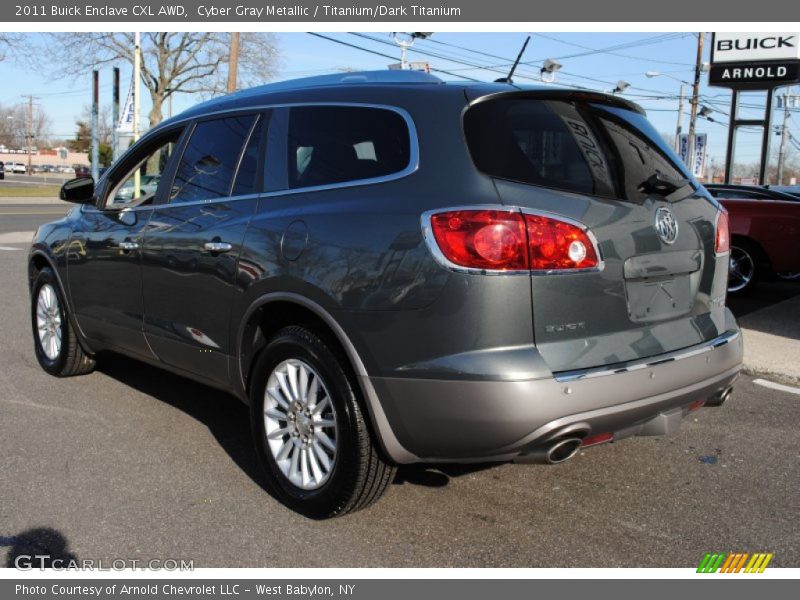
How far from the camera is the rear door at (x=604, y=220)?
303 centimetres

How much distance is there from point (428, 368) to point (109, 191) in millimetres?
3130

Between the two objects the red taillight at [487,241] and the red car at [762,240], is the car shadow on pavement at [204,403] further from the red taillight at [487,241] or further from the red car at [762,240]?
the red car at [762,240]

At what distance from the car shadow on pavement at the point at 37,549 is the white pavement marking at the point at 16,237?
46.8 ft

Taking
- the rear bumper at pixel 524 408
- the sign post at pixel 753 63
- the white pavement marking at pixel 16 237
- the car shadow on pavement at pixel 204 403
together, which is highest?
the sign post at pixel 753 63

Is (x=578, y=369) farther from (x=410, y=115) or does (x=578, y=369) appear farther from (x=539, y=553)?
(x=410, y=115)

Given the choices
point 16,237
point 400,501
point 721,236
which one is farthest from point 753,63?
point 16,237

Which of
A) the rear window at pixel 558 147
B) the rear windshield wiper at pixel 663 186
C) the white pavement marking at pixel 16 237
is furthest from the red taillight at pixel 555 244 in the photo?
the white pavement marking at pixel 16 237

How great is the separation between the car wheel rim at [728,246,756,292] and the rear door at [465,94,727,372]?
7513 millimetres

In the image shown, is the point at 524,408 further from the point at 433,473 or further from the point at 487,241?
the point at 433,473

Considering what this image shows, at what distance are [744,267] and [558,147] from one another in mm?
8361

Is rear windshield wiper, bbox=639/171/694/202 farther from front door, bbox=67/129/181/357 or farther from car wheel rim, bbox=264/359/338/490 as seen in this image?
front door, bbox=67/129/181/357

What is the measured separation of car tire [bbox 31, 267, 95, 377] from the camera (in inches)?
224

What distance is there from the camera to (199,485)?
394 centimetres

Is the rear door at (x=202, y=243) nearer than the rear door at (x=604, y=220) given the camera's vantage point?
No
